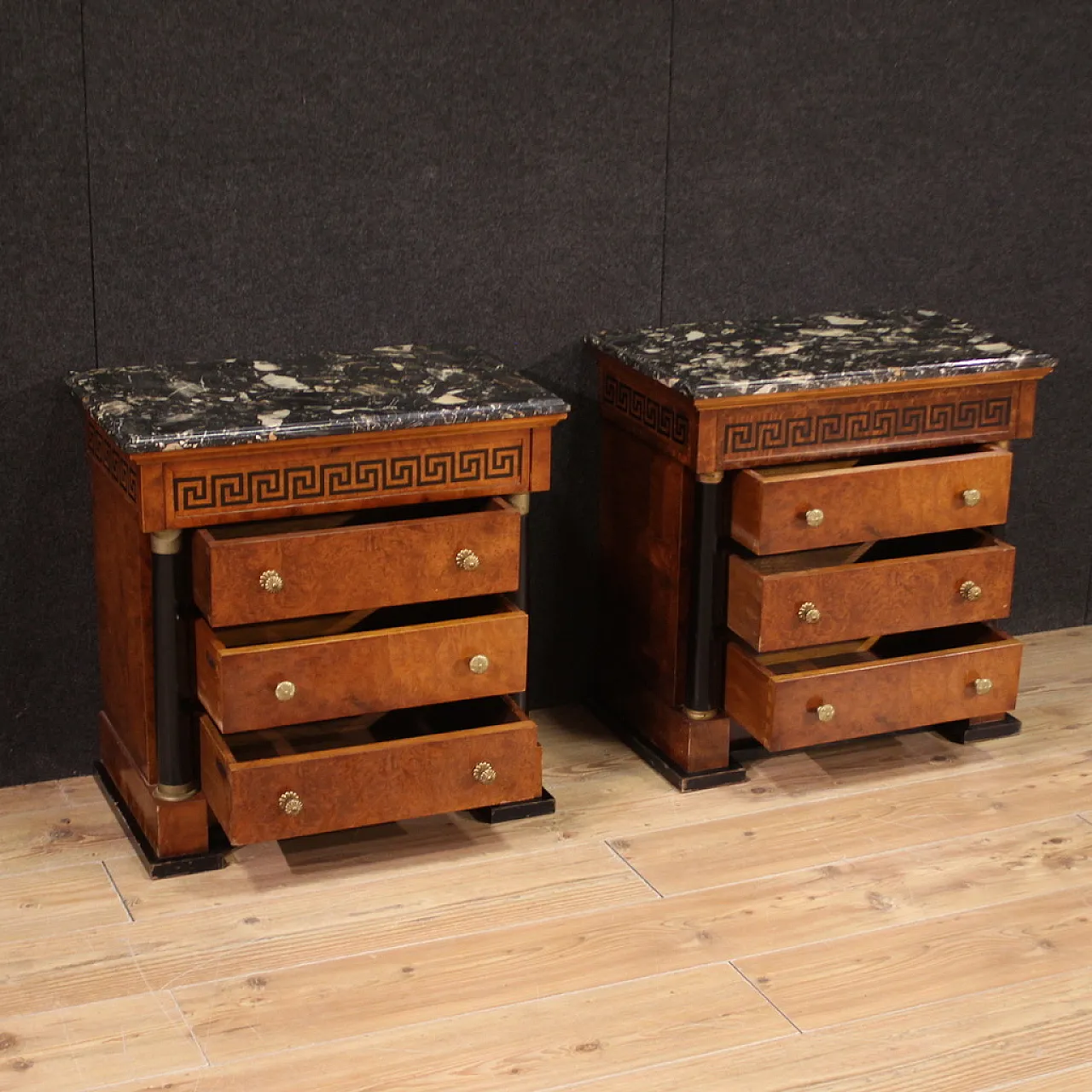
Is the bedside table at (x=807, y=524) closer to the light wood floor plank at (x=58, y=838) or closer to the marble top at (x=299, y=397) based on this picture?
the marble top at (x=299, y=397)

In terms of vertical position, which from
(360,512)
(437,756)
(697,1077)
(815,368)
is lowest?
(697,1077)

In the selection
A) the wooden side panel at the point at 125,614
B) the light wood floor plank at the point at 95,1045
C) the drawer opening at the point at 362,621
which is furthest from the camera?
the drawer opening at the point at 362,621

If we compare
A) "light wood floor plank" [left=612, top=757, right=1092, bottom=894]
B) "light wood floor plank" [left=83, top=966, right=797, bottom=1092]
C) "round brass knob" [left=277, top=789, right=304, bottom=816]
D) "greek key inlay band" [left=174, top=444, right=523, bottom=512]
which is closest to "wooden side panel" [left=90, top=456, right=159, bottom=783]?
"greek key inlay band" [left=174, top=444, right=523, bottom=512]

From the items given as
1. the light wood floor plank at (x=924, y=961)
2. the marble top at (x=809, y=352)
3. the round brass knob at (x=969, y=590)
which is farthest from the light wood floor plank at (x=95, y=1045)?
the round brass knob at (x=969, y=590)

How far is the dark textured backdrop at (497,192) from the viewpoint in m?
2.54

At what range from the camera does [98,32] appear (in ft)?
8.08

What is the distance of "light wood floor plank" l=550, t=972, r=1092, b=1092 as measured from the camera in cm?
204

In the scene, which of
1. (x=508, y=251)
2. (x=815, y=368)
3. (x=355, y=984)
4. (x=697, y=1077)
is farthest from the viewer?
(x=508, y=251)

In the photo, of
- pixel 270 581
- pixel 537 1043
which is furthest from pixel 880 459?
pixel 537 1043

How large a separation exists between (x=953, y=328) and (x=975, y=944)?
1.10 m

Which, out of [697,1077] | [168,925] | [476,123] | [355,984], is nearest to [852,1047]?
[697,1077]

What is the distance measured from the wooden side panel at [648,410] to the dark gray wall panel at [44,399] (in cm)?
86

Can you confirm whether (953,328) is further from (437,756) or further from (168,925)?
(168,925)

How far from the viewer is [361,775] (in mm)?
2430
